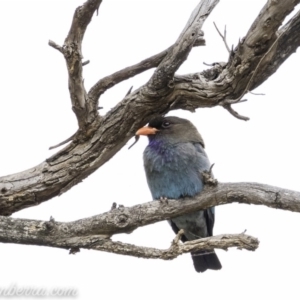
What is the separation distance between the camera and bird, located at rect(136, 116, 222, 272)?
16.7ft

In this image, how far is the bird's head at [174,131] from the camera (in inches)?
207

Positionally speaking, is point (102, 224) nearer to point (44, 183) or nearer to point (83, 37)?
point (44, 183)

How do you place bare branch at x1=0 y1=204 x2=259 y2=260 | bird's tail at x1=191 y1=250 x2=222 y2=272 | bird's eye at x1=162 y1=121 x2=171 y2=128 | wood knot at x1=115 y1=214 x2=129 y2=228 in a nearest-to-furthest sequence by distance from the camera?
bare branch at x1=0 y1=204 x2=259 y2=260
wood knot at x1=115 y1=214 x2=129 y2=228
bird's eye at x1=162 y1=121 x2=171 y2=128
bird's tail at x1=191 y1=250 x2=222 y2=272

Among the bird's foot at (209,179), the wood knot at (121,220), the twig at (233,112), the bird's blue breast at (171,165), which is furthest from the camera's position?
the bird's blue breast at (171,165)

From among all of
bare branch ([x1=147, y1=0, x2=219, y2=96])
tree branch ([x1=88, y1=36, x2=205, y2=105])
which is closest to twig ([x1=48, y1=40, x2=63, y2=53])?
tree branch ([x1=88, y1=36, x2=205, y2=105])

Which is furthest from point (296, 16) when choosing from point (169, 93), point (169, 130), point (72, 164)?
point (72, 164)

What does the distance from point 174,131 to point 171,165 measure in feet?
0.95

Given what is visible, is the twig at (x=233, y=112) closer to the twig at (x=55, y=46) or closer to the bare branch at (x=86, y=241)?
the bare branch at (x=86, y=241)

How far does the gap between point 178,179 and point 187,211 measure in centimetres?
52

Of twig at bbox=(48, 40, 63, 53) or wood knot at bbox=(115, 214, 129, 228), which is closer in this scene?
twig at bbox=(48, 40, 63, 53)

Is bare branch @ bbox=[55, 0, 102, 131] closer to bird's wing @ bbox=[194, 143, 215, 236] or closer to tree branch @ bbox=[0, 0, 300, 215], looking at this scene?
tree branch @ bbox=[0, 0, 300, 215]

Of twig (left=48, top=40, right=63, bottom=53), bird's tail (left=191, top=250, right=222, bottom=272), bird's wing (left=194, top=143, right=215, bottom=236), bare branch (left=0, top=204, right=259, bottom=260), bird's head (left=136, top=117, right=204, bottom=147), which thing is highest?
bird's head (left=136, top=117, right=204, bottom=147)

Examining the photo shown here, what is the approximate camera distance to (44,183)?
4.45 m

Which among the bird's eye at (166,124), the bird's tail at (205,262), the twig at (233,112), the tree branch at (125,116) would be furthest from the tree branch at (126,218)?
the bird's tail at (205,262)
